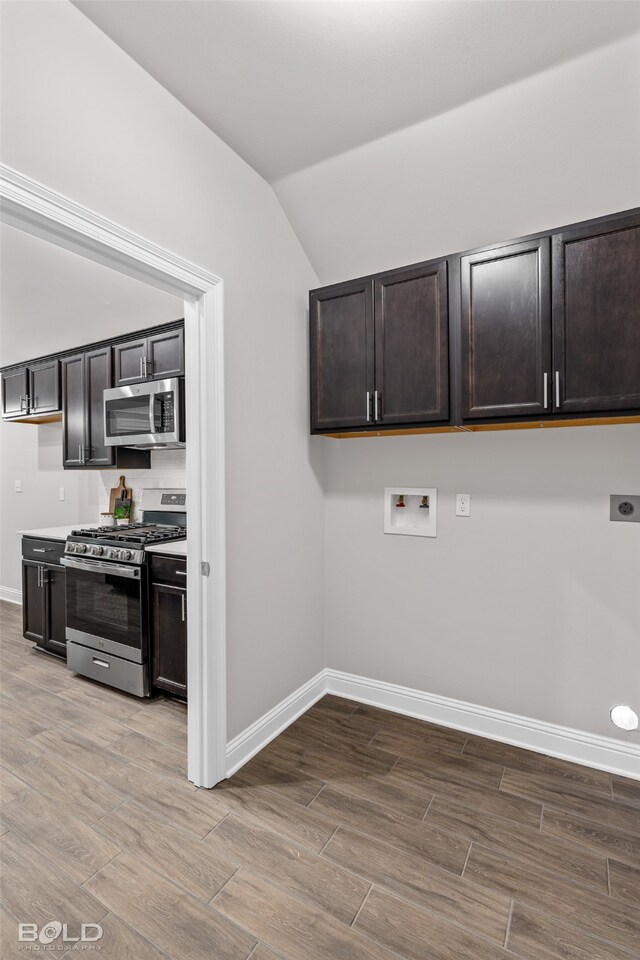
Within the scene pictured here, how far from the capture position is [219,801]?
1.94m

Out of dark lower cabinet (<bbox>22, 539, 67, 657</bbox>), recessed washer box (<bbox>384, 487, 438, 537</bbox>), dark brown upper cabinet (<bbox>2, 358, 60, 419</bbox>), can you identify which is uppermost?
dark brown upper cabinet (<bbox>2, 358, 60, 419</bbox>)

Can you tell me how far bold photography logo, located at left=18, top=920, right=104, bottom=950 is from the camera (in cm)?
135

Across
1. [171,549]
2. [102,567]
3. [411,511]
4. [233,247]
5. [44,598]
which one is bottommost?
[44,598]

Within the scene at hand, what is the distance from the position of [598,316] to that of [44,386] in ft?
13.2

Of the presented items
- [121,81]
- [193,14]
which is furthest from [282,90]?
[121,81]

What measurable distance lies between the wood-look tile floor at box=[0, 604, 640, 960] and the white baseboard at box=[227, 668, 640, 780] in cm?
6

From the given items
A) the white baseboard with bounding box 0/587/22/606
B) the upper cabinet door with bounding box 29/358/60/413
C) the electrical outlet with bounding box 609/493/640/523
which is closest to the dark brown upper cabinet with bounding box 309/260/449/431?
the electrical outlet with bounding box 609/493/640/523

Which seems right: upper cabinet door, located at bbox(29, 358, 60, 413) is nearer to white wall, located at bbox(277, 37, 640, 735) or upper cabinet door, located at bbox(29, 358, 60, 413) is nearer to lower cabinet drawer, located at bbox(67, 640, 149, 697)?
lower cabinet drawer, located at bbox(67, 640, 149, 697)

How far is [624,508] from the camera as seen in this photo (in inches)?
81.8

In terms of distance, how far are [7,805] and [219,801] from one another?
0.86 m

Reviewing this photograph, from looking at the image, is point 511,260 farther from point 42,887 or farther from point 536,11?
point 42,887

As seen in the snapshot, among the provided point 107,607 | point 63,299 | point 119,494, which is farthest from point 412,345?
point 119,494

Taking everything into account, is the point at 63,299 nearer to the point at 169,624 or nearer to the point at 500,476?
the point at 169,624

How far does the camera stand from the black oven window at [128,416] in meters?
3.11
